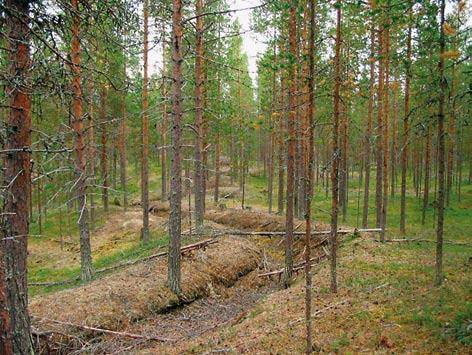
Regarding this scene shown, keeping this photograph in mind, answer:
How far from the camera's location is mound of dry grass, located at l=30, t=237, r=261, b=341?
10.9 meters

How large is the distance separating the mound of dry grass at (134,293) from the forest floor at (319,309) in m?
0.07

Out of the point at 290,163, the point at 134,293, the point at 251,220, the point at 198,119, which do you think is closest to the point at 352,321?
the point at 290,163

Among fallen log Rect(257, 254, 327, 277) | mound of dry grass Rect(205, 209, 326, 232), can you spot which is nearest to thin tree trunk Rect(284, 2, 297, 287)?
fallen log Rect(257, 254, 327, 277)

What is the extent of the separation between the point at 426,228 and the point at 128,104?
985 inches

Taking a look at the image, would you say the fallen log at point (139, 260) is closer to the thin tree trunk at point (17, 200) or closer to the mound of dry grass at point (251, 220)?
the mound of dry grass at point (251, 220)

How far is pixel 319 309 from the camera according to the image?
35.7 feet

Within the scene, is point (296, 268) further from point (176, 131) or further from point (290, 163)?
point (176, 131)

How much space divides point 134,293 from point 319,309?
5940 mm

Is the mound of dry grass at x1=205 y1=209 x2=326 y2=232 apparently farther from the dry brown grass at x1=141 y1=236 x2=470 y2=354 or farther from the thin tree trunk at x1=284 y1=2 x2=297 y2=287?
the dry brown grass at x1=141 y1=236 x2=470 y2=354

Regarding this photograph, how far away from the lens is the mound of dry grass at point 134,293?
10.9 meters

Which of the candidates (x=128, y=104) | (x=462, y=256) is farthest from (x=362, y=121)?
(x=462, y=256)

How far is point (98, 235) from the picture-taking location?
27.3m

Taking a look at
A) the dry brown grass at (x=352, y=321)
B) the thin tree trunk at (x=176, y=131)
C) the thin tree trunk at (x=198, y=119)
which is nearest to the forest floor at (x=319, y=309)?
the dry brown grass at (x=352, y=321)

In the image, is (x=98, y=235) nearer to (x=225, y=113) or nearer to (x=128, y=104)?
(x=128, y=104)
